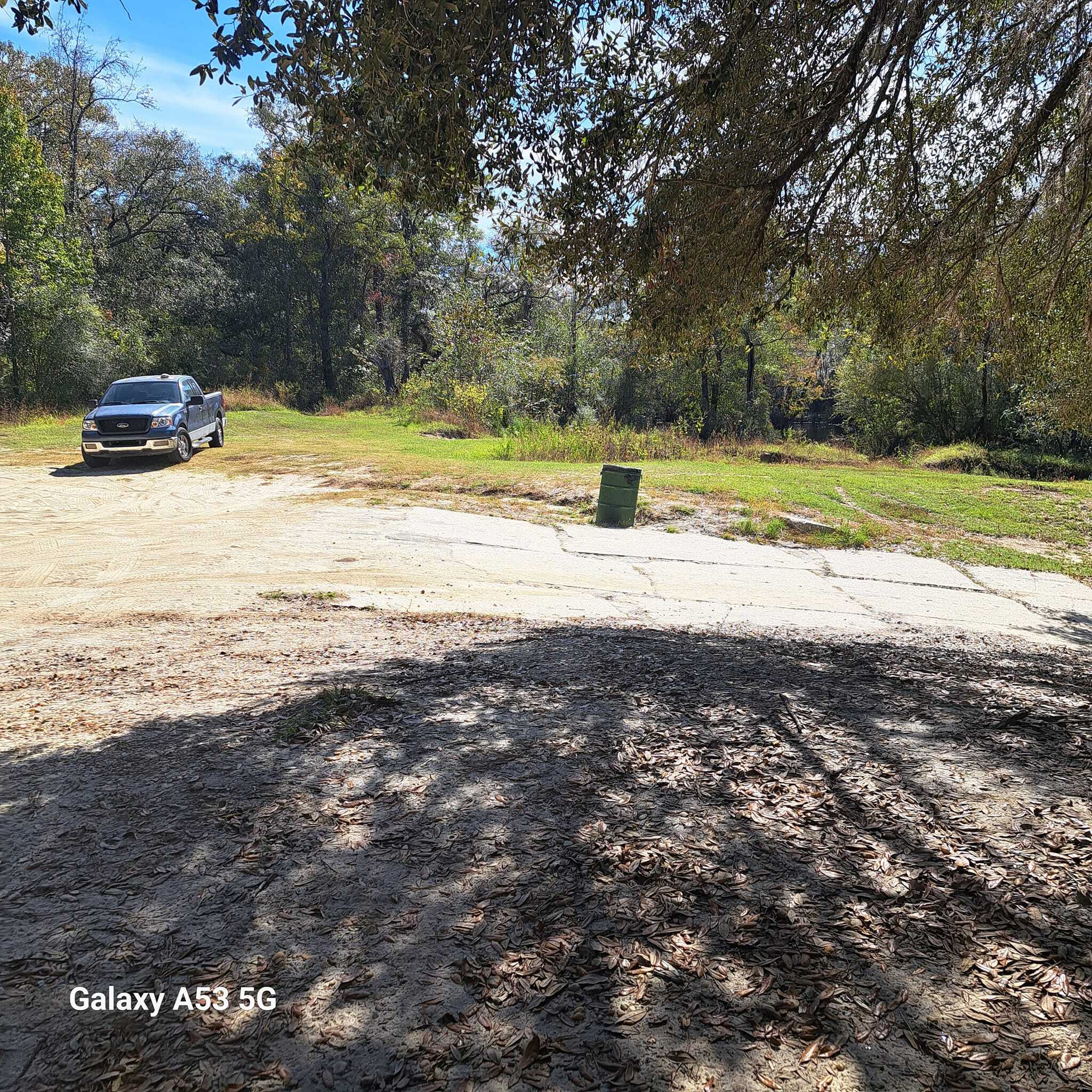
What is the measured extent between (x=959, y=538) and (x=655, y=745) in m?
12.4

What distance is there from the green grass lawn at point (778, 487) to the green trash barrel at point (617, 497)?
5.36ft

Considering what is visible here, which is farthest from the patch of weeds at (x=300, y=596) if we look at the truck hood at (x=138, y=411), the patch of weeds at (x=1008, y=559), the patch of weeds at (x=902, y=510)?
the patch of weeds at (x=902, y=510)

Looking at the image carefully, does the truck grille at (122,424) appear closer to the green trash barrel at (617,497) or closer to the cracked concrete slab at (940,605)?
the green trash barrel at (617,497)

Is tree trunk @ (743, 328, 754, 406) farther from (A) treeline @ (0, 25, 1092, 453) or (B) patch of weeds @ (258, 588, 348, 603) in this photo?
(B) patch of weeds @ (258, 588, 348, 603)

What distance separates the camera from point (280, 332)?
4691 cm

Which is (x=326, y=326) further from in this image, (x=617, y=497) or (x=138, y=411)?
(x=617, y=497)

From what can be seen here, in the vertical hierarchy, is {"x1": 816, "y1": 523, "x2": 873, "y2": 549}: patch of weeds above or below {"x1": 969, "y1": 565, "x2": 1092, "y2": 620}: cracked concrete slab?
above

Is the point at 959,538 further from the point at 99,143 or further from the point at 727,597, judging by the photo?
the point at 99,143

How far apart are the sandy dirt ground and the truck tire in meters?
13.5

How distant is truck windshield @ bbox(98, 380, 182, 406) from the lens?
693 inches

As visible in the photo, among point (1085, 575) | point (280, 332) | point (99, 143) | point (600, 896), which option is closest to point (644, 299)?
point (600, 896)

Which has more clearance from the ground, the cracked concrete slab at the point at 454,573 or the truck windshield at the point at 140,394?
the truck windshield at the point at 140,394

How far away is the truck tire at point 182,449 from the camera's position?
17391mm

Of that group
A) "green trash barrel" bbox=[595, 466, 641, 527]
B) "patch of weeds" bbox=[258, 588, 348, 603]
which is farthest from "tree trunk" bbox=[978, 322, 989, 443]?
"patch of weeds" bbox=[258, 588, 348, 603]
